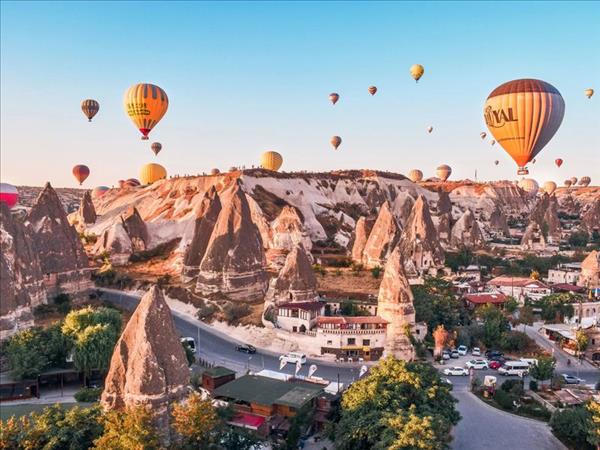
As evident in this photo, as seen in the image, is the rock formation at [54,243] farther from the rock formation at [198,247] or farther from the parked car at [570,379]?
the parked car at [570,379]

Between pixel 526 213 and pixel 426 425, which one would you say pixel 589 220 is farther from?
pixel 426 425

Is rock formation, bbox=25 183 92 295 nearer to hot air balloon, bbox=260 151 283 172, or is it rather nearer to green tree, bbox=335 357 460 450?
green tree, bbox=335 357 460 450

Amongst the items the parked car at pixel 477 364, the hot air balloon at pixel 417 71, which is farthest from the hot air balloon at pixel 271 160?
the parked car at pixel 477 364

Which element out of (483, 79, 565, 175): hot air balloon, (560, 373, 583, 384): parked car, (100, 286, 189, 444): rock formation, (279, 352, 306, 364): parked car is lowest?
(560, 373, 583, 384): parked car

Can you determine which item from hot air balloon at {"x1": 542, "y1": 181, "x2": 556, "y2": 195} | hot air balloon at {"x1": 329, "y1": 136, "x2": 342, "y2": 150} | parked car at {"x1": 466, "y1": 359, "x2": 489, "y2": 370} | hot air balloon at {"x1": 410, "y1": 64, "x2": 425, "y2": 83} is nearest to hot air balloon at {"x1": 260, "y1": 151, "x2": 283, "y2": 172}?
hot air balloon at {"x1": 329, "y1": 136, "x2": 342, "y2": 150}

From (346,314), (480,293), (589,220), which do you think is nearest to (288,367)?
(346,314)
